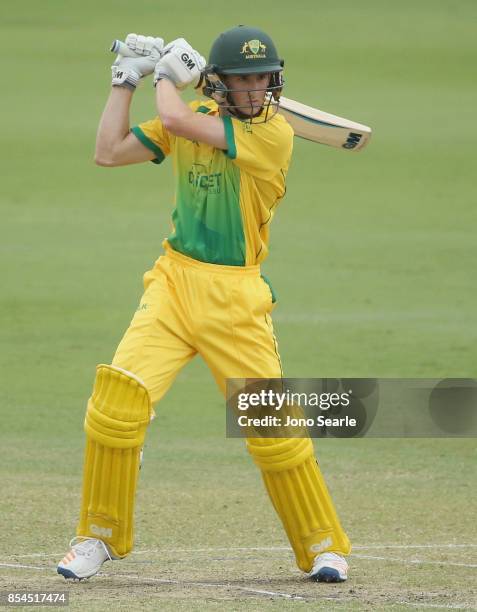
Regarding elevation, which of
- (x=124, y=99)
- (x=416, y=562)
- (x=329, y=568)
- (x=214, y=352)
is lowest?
(x=416, y=562)

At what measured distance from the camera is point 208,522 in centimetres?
657

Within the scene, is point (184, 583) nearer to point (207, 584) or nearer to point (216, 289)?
point (207, 584)

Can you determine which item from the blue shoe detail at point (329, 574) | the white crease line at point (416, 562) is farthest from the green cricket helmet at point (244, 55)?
the white crease line at point (416, 562)

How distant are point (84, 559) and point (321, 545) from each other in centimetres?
81

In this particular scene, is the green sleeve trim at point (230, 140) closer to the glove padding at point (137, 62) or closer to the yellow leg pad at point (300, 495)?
the glove padding at point (137, 62)

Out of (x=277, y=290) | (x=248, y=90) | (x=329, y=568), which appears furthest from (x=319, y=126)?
(x=277, y=290)

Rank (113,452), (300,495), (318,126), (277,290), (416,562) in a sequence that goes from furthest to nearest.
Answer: (277,290) < (318,126) < (416,562) < (300,495) < (113,452)

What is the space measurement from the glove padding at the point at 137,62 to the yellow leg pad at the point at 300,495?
1300 millimetres

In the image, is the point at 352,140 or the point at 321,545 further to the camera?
the point at 352,140

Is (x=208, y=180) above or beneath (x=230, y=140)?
beneath

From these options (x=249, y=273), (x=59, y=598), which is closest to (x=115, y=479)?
(x=59, y=598)

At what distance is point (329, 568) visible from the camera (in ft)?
17.3

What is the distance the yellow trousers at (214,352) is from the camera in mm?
5172

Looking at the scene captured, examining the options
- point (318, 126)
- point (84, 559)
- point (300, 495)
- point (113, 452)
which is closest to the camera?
point (113, 452)
